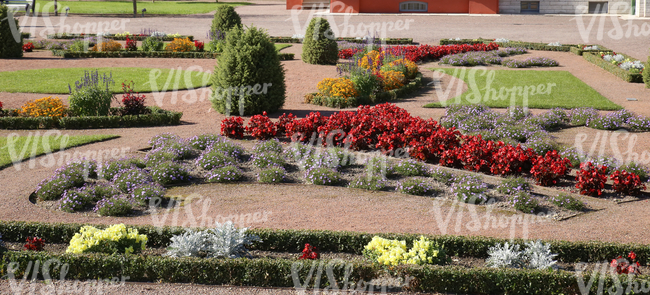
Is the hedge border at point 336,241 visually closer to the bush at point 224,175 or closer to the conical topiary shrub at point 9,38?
the bush at point 224,175

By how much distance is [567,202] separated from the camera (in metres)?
8.46

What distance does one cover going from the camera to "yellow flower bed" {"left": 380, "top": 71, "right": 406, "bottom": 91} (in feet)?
54.7

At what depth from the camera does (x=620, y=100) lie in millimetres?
15648

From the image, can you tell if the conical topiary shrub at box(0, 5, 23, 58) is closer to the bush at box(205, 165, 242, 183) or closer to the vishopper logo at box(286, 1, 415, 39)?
the vishopper logo at box(286, 1, 415, 39)

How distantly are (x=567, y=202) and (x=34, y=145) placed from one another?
9.77 meters

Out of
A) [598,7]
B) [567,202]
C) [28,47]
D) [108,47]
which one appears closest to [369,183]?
[567,202]

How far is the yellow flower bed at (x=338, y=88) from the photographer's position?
15.5m

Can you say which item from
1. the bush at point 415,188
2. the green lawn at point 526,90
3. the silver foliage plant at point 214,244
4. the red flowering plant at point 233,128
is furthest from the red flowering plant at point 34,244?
the green lawn at point 526,90

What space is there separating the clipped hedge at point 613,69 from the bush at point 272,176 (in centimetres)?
1320

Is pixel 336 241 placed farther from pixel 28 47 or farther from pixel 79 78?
pixel 28 47

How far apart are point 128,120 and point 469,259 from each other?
900cm

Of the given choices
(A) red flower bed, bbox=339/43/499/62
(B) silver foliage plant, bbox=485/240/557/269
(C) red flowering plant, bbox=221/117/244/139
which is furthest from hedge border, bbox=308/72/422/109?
(B) silver foliage plant, bbox=485/240/557/269

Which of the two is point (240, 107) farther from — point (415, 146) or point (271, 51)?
point (415, 146)

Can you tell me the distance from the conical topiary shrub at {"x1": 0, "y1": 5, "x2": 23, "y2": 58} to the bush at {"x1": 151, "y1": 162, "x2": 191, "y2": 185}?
16098 millimetres
